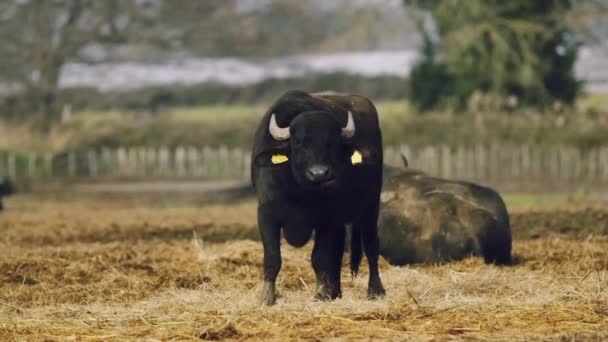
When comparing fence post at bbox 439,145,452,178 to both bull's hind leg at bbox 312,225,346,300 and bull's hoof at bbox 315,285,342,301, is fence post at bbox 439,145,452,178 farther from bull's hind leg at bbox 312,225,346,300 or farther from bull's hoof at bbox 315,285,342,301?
bull's hoof at bbox 315,285,342,301

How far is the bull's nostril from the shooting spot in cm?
1206

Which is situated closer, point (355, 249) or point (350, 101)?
point (350, 101)

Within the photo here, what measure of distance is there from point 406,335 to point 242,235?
35.5 ft

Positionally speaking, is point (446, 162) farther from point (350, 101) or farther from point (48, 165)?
point (350, 101)

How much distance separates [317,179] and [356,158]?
0.69m

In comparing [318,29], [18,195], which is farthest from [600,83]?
[18,195]

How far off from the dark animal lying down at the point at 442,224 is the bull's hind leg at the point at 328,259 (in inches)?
110

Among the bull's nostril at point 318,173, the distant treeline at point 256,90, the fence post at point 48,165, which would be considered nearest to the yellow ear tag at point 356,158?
the bull's nostril at point 318,173

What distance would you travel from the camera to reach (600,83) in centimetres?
6844

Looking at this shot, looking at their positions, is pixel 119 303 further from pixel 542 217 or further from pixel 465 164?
pixel 465 164

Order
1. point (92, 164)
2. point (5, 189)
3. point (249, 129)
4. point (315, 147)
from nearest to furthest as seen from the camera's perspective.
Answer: point (315, 147)
point (5, 189)
point (92, 164)
point (249, 129)

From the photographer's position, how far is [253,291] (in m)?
13.2

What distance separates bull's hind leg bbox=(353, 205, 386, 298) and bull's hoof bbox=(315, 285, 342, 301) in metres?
0.28

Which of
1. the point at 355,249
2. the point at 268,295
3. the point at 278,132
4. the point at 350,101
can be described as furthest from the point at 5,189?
the point at 278,132
